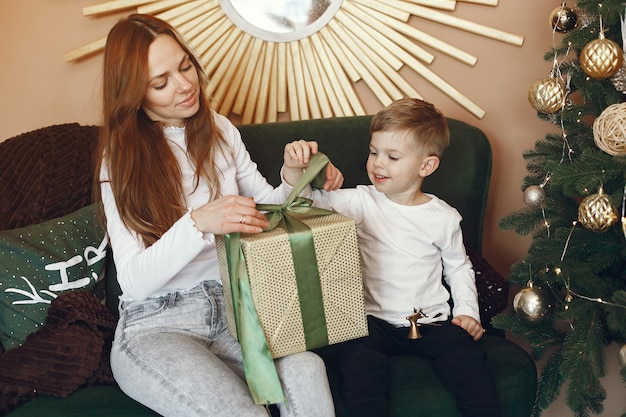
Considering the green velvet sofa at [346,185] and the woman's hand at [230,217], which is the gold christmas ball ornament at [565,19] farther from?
the woman's hand at [230,217]

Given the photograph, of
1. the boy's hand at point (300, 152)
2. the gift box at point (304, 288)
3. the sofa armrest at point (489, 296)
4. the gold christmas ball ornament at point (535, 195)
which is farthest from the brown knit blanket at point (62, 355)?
the gold christmas ball ornament at point (535, 195)

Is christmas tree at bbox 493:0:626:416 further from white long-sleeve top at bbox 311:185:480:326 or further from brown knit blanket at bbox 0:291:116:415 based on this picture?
brown knit blanket at bbox 0:291:116:415

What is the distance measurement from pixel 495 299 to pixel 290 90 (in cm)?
96

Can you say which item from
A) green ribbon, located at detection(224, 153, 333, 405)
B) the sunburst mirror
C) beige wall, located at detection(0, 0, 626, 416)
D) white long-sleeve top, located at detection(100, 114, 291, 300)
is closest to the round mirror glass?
the sunburst mirror

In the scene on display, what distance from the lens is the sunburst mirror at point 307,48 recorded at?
219cm

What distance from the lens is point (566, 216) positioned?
1.81 m

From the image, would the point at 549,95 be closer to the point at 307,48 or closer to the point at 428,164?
the point at 428,164

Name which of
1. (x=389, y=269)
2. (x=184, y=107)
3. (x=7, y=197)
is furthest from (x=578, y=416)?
(x=7, y=197)

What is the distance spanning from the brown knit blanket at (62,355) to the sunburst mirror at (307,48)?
2.84 feet

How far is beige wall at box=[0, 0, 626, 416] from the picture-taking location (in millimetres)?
2180

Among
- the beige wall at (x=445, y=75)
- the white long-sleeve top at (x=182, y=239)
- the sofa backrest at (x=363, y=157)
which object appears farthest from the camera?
the beige wall at (x=445, y=75)

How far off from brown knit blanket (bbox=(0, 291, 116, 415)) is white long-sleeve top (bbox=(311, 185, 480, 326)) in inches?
25.0

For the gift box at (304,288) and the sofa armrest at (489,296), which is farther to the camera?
the sofa armrest at (489,296)

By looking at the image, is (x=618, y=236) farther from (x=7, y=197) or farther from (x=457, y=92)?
(x=7, y=197)
